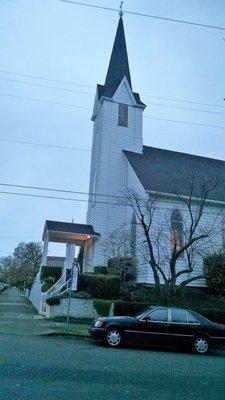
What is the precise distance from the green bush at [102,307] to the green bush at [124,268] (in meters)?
5.14

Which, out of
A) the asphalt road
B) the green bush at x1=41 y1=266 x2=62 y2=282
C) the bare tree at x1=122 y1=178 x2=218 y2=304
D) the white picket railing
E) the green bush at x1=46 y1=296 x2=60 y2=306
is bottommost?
the asphalt road

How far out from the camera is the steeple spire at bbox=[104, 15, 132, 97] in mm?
32969

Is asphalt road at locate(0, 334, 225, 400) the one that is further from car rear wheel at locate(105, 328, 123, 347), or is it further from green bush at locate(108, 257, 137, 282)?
green bush at locate(108, 257, 137, 282)

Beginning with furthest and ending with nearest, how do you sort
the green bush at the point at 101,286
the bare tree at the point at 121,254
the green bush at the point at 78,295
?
1. the bare tree at the point at 121,254
2. the green bush at the point at 101,286
3. the green bush at the point at 78,295

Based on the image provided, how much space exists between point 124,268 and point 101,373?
15504 millimetres

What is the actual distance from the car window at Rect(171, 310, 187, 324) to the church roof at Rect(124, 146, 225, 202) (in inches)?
458

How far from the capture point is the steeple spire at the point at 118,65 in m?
33.0

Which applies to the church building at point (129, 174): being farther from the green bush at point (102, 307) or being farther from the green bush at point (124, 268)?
the green bush at point (102, 307)

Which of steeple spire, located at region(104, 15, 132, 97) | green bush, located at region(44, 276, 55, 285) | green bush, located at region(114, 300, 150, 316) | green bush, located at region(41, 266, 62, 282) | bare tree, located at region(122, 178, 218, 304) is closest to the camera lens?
green bush, located at region(114, 300, 150, 316)

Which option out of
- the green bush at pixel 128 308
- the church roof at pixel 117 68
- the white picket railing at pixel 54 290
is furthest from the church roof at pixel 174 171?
the green bush at pixel 128 308

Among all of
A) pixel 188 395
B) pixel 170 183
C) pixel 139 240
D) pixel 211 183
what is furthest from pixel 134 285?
pixel 188 395

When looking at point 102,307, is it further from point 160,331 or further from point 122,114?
point 122,114

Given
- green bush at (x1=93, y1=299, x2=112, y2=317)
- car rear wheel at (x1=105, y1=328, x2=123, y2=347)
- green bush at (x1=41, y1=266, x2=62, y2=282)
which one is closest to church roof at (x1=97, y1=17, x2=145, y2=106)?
green bush at (x1=41, y1=266, x2=62, y2=282)

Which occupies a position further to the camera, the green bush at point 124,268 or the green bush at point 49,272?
the green bush at point 49,272
